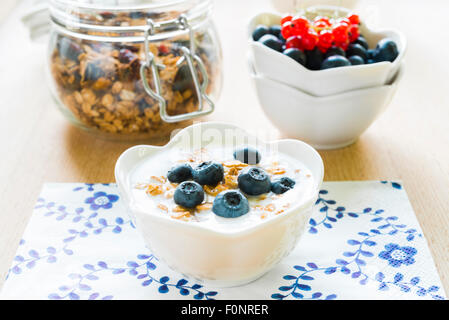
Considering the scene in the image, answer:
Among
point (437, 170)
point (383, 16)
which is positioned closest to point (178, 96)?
point (437, 170)

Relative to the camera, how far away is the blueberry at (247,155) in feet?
2.19

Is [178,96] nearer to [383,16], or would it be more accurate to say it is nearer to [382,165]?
[382,165]

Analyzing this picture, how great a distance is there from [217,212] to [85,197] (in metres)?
0.30

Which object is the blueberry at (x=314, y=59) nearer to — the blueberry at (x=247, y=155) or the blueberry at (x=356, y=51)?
the blueberry at (x=356, y=51)

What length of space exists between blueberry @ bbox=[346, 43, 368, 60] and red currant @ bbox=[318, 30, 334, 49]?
0.14ft

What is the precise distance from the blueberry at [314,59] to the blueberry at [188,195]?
1.15 ft

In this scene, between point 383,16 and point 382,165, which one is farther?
point 383,16

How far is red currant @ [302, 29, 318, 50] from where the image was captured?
33.0 inches

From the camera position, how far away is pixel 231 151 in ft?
2.34

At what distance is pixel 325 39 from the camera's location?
0.84 meters

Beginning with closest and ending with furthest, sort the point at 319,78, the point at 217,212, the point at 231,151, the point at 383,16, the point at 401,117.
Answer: the point at 217,212, the point at 231,151, the point at 319,78, the point at 401,117, the point at 383,16

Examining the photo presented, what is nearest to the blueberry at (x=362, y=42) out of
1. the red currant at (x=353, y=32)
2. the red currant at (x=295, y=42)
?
the red currant at (x=353, y=32)

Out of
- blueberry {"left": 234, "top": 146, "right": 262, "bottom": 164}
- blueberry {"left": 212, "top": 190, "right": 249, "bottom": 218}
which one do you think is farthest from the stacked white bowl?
blueberry {"left": 212, "top": 190, "right": 249, "bottom": 218}

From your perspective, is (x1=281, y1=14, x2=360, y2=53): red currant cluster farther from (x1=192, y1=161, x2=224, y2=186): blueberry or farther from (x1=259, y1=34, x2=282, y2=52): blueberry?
(x1=192, y1=161, x2=224, y2=186): blueberry
